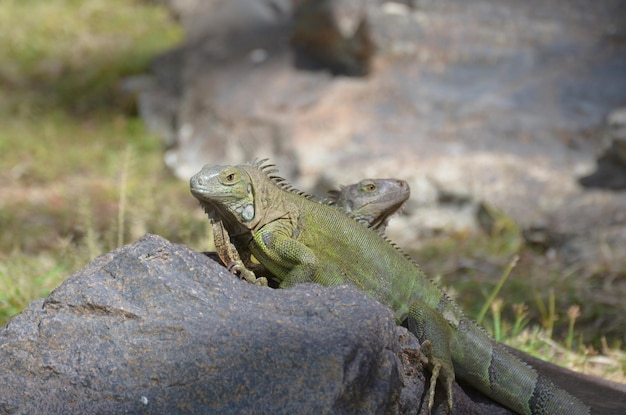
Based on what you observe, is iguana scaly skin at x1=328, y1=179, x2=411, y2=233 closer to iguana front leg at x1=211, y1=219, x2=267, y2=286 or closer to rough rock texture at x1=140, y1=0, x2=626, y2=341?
iguana front leg at x1=211, y1=219, x2=267, y2=286

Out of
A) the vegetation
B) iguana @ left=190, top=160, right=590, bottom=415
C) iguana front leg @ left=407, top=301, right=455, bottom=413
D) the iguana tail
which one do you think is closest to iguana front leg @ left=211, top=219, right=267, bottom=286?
iguana @ left=190, top=160, right=590, bottom=415

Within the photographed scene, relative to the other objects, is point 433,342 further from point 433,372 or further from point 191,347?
point 191,347

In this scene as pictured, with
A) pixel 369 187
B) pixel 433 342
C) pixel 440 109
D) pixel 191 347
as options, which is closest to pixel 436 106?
pixel 440 109

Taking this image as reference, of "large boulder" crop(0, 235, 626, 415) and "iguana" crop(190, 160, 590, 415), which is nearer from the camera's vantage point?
"large boulder" crop(0, 235, 626, 415)

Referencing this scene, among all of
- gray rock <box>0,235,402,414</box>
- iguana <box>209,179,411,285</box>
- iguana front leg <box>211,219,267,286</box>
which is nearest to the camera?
gray rock <box>0,235,402,414</box>

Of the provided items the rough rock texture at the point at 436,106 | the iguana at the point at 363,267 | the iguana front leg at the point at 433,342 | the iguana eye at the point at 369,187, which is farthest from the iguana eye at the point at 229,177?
the rough rock texture at the point at 436,106

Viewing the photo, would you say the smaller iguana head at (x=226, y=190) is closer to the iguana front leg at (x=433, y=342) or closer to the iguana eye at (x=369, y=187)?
the iguana front leg at (x=433, y=342)
